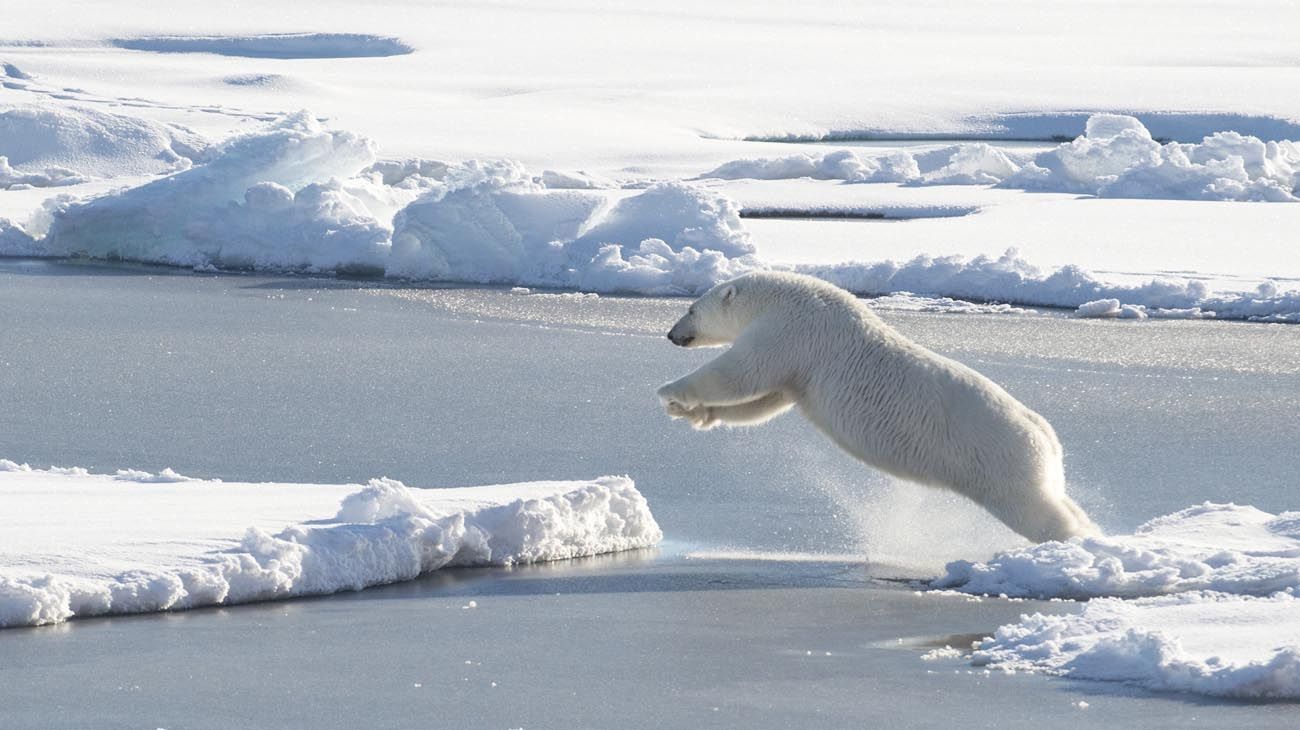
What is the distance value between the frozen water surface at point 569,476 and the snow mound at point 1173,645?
10 cm

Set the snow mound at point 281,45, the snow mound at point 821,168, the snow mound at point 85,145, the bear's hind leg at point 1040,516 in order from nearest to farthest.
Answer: the bear's hind leg at point 1040,516 < the snow mound at point 85,145 < the snow mound at point 821,168 < the snow mound at point 281,45

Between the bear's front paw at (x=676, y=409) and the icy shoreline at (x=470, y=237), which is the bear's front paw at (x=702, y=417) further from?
the icy shoreline at (x=470, y=237)

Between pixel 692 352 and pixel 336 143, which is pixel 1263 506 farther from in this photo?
pixel 336 143

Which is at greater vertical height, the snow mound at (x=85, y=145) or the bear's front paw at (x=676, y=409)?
Result: the bear's front paw at (x=676, y=409)

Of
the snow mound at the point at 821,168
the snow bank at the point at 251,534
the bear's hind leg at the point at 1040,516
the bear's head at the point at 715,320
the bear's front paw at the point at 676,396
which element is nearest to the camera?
the snow bank at the point at 251,534

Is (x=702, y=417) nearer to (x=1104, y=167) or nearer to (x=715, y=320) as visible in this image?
(x=715, y=320)

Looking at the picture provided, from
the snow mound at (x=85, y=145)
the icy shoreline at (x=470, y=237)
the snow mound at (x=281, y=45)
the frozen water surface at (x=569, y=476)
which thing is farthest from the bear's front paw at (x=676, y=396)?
the snow mound at (x=281, y=45)

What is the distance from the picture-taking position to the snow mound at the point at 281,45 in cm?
3838

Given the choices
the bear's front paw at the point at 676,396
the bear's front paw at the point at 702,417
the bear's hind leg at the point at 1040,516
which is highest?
the bear's front paw at the point at 676,396

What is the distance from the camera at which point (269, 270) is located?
1587 cm

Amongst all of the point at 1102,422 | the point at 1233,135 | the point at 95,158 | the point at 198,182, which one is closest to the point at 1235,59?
the point at 1233,135

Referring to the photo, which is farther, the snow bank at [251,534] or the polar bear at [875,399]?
the polar bear at [875,399]

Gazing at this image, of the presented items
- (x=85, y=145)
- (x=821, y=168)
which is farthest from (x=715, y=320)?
(x=85, y=145)

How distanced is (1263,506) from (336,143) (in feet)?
→ 35.6
